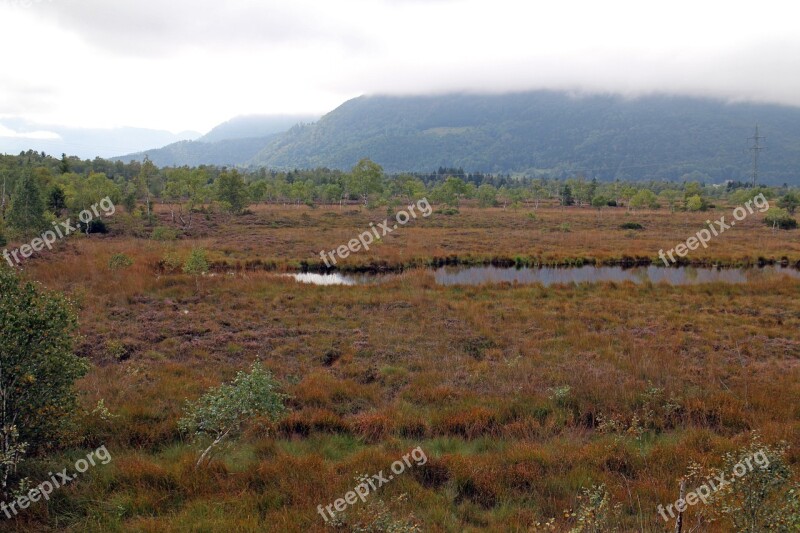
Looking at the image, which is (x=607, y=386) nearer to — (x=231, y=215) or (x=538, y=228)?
(x=538, y=228)

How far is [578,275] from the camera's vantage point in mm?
35094

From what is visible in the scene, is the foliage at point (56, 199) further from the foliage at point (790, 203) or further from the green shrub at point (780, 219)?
the foliage at point (790, 203)

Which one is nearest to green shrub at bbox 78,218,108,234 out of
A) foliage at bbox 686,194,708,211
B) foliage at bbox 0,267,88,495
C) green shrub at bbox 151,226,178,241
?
green shrub at bbox 151,226,178,241

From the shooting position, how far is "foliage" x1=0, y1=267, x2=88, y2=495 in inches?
271

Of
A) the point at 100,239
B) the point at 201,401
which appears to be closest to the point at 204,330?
the point at 201,401

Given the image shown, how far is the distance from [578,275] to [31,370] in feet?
113

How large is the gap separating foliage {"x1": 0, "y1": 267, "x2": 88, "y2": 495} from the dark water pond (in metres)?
23.0

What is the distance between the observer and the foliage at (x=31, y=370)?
22.6 ft

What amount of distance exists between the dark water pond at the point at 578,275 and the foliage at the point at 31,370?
2303 cm

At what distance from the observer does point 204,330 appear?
18.0 meters

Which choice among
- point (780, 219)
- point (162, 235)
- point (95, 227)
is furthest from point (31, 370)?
point (780, 219)

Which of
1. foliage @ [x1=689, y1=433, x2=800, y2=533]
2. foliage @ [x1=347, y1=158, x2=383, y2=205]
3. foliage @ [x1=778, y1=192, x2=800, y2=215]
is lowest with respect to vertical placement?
foliage @ [x1=689, y1=433, x2=800, y2=533]

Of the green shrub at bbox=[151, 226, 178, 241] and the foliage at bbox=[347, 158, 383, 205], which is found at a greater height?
the foliage at bbox=[347, 158, 383, 205]

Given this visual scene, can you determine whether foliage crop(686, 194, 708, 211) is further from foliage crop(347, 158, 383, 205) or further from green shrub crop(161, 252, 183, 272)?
green shrub crop(161, 252, 183, 272)
